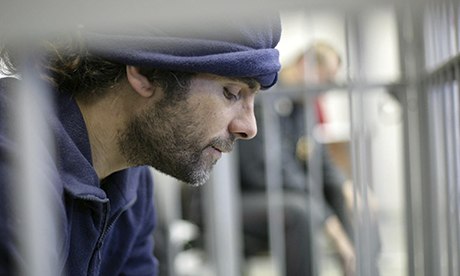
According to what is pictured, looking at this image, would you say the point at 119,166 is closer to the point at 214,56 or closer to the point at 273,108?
the point at 214,56

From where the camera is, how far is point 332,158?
101 inches

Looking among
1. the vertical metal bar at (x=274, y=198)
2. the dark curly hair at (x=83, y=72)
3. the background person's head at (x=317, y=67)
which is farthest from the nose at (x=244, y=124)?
the background person's head at (x=317, y=67)

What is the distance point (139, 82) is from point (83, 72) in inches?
3.7

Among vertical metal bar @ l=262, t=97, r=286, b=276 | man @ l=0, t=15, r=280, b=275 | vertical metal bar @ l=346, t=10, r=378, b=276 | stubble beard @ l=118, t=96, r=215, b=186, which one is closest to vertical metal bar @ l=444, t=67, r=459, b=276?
vertical metal bar @ l=346, t=10, r=378, b=276

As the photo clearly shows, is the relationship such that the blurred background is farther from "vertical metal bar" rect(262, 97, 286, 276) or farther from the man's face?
the man's face

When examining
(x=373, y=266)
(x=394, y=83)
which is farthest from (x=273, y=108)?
(x=373, y=266)

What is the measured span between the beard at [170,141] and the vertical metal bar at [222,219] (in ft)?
3.13

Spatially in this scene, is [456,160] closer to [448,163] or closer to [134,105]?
[448,163]

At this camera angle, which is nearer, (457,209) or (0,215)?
(0,215)

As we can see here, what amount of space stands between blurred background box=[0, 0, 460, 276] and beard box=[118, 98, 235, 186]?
27cm

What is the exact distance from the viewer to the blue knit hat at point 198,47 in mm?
909

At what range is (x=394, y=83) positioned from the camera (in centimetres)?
159

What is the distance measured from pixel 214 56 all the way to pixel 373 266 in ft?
2.46

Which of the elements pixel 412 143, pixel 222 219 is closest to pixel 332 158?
pixel 222 219
